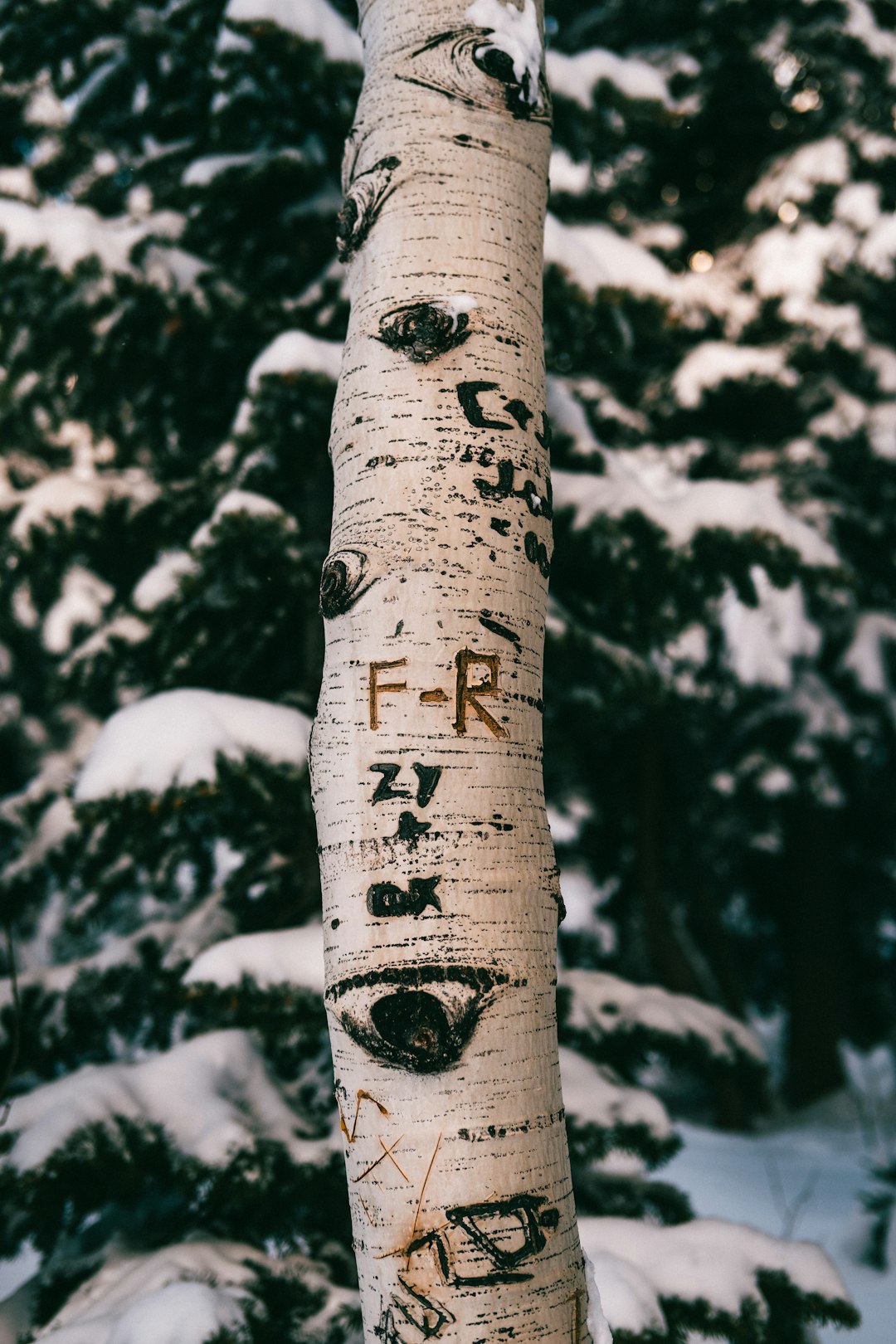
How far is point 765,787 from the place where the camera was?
7.44 metres

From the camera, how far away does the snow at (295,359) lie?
9.37 feet

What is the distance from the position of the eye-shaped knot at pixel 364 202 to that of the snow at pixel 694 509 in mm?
1881

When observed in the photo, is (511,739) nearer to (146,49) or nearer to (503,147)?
(503,147)

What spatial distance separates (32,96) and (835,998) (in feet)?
29.7

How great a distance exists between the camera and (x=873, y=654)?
7188 millimetres

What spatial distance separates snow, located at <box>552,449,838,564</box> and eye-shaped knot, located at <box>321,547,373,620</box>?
2170mm

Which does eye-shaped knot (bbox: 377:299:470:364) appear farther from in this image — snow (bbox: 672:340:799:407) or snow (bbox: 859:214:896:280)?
snow (bbox: 859:214:896:280)

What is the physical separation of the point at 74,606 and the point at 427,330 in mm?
3925

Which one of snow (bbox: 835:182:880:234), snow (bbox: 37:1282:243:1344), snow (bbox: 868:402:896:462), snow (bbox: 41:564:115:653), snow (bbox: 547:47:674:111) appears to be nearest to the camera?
snow (bbox: 37:1282:243:1344)

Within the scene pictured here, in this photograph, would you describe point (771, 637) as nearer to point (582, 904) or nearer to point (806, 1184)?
point (582, 904)

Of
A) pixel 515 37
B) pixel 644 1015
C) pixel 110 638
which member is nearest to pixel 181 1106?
pixel 644 1015

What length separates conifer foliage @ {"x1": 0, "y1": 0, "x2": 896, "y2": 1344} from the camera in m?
2.34

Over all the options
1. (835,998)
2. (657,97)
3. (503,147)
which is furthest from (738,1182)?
(503,147)

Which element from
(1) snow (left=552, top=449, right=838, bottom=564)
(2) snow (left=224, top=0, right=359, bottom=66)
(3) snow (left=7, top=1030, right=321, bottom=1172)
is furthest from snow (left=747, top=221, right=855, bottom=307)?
(3) snow (left=7, top=1030, right=321, bottom=1172)
